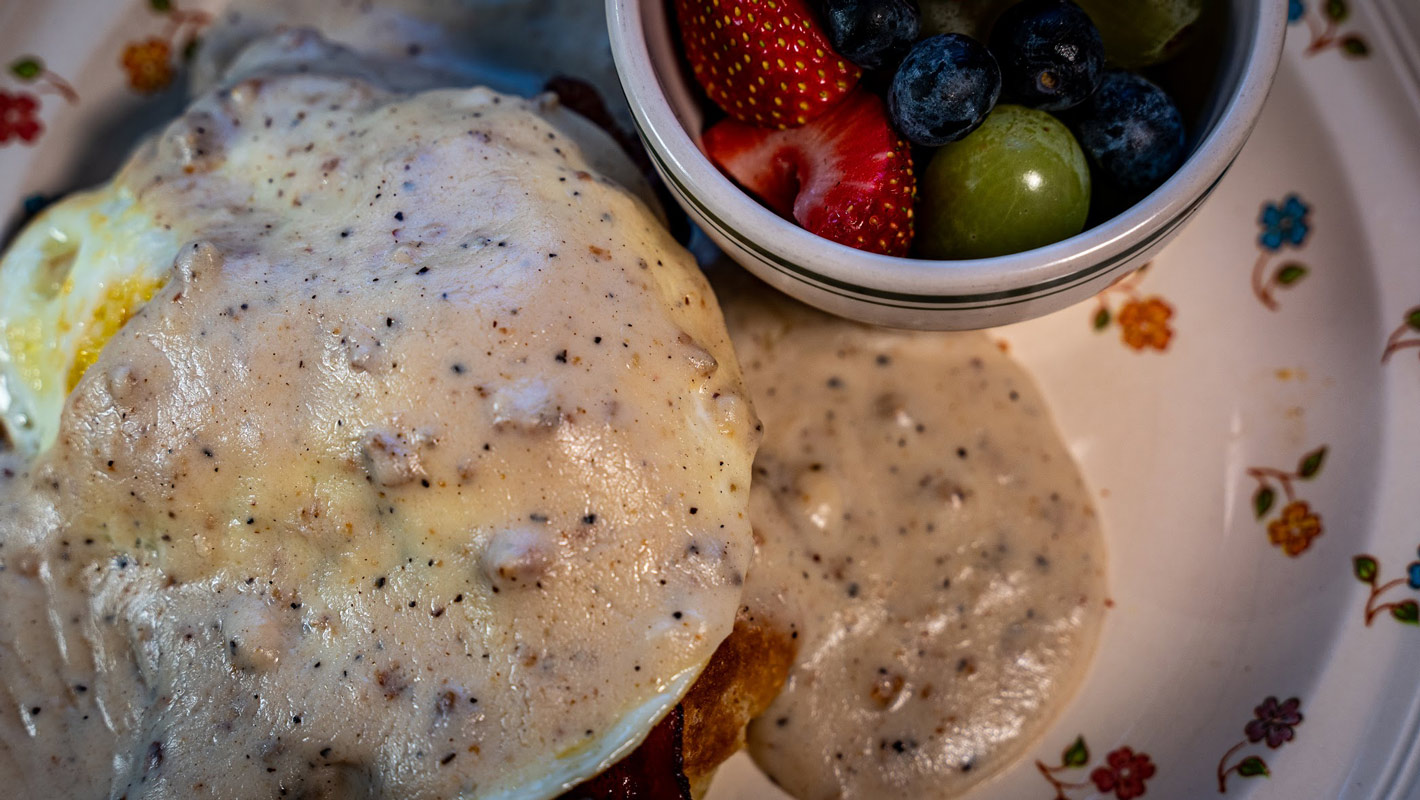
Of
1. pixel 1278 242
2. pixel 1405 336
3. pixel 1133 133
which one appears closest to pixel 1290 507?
pixel 1405 336

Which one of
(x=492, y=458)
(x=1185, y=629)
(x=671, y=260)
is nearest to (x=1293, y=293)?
(x=1185, y=629)

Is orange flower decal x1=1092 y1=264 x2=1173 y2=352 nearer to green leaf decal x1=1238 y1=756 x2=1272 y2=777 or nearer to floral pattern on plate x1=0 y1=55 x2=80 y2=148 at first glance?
green leaf decal x1=1238 y1=756 x2=1272 y2=777

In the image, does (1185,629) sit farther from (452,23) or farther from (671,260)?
(452,23)

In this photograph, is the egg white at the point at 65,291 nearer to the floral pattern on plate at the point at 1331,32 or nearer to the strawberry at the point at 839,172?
the strawberry at the point at 839,172

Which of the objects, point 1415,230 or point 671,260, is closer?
point 671,260

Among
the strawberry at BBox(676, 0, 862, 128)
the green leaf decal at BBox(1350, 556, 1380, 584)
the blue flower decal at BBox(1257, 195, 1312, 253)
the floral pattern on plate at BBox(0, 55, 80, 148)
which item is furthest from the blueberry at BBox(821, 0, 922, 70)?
the floral pattern on plate at BBox(0, 55, 80, 148)

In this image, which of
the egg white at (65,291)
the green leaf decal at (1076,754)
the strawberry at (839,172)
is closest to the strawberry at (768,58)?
the strawberry at (839,172)
